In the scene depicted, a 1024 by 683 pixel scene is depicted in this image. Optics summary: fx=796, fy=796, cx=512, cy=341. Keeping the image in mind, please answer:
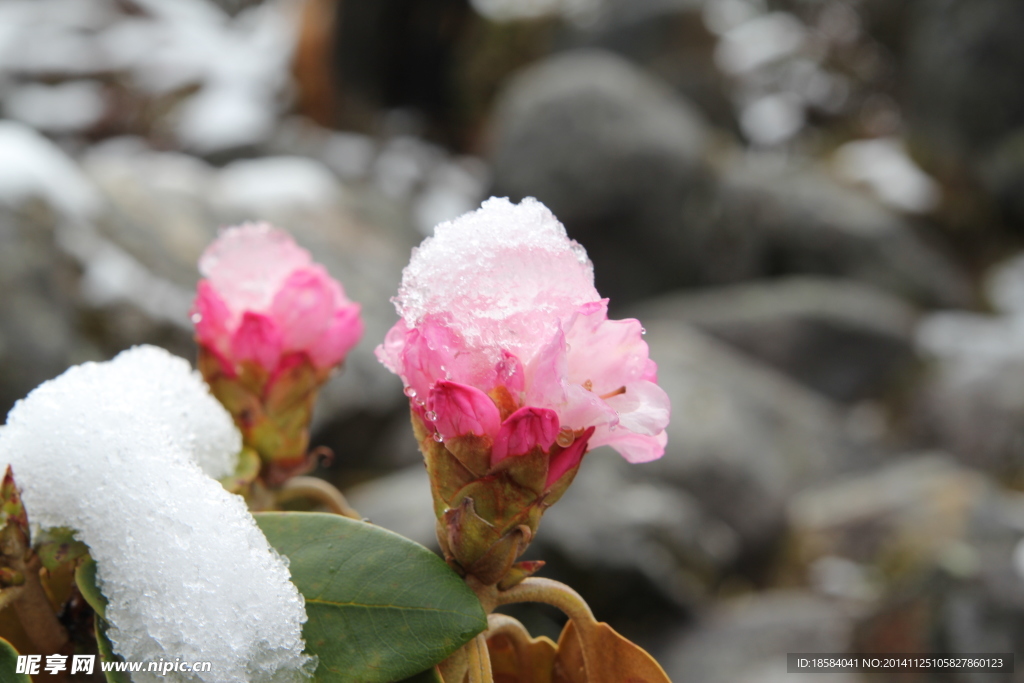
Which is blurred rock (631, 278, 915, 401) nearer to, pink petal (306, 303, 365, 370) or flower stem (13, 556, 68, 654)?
pink petal (306, 303, 365, 370)

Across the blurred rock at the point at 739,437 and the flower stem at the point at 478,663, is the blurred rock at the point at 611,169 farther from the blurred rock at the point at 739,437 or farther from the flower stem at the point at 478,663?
the flower stem at the point at 478,663

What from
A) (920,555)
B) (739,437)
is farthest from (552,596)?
(739,437)

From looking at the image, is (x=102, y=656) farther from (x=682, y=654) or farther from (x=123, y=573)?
(x=682, y=654)

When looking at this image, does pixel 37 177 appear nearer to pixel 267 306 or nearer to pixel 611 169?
A: pixel 267 306

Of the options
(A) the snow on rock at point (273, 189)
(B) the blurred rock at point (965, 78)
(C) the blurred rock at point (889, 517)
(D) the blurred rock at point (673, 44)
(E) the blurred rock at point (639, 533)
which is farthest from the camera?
(D) the blurred rock at point (673, 44)

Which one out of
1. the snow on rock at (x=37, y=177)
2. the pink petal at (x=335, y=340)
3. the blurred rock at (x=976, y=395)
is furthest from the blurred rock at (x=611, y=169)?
the pink petal at (x=335, y=340)

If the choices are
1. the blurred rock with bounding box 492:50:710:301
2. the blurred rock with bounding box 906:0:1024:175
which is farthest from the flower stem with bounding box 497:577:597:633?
the blurred rock with bounding box 906:0:1024:175

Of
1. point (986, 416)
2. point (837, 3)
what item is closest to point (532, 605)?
point (986, 416)
